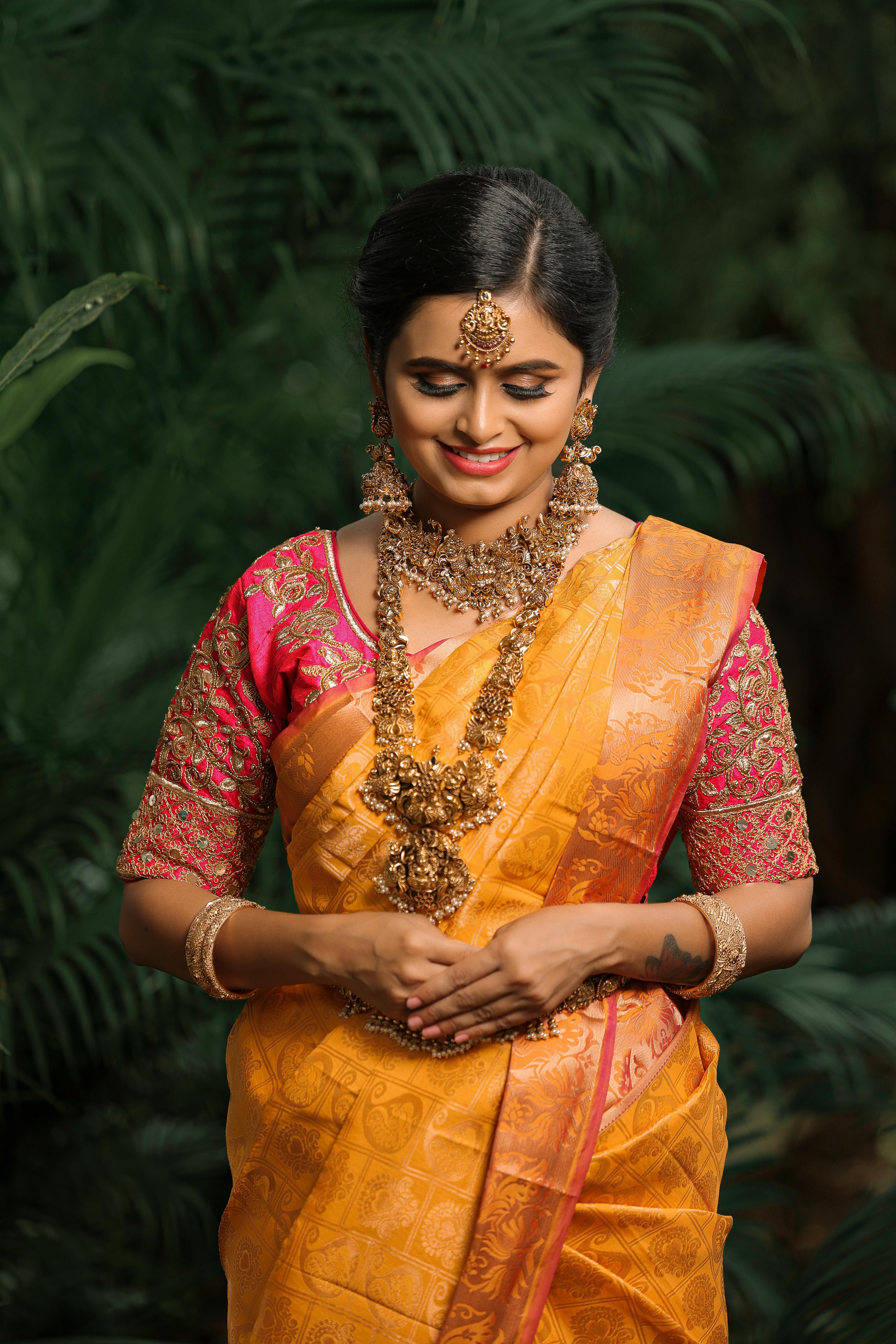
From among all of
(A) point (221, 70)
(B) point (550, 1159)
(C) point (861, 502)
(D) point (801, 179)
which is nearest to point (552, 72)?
(A) point (221, 70)

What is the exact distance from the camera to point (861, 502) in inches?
148

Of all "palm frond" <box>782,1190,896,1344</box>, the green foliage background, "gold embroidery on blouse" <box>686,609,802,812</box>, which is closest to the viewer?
"gold embroidery on blouse" <box>686,609,802,812</box>

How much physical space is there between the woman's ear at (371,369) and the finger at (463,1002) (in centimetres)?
60

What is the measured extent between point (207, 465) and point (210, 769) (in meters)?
1.29

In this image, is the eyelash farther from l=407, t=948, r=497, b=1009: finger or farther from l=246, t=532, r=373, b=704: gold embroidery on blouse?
l=407, t=948, r=497, b=1009: finger

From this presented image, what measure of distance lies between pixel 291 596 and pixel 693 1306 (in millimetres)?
819

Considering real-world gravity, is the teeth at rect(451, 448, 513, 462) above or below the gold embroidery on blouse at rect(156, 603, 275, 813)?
above

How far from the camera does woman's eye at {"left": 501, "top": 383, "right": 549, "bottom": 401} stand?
1160mm

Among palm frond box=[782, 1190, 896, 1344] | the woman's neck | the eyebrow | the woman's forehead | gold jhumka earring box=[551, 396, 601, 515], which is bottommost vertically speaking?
palm frond box=[782, 1190, 896, 1344]

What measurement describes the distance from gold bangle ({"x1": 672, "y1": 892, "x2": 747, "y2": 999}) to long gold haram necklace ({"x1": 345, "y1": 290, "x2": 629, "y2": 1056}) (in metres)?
0.10

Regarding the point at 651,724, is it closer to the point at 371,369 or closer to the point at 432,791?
the point at 432,791

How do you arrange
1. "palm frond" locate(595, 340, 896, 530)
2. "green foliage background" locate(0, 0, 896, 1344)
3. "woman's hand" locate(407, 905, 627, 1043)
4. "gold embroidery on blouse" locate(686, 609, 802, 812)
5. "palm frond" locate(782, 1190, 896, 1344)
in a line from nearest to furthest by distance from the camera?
"woman's hand" locate(407, 905, 627, 1043) → "gold embroidery on blouse" locate(686, 609, 802, 812) → "palm frond" locate(782, 1190, 896, 1344) → "green foliage background" locate(0, 0, 896, 1344) → "palm frond" locate(595, 340, 896, 530)

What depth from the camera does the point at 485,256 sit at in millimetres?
1136

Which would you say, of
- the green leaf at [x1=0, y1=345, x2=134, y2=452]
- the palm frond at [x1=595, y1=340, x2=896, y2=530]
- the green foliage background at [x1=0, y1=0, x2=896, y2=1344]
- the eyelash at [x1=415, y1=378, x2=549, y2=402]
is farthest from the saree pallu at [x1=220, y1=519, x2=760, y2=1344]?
the palm frond at [x1=595, y1=340, x2=896, y2=530]
